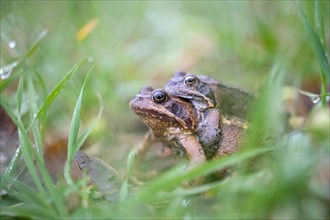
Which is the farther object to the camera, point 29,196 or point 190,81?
point 190,81

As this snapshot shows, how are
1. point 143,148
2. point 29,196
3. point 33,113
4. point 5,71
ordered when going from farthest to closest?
point 5,71 < point 143,148 < point 33,113 < point 29,196

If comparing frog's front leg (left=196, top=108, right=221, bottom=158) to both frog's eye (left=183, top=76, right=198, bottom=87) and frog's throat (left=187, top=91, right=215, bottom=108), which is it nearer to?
frog's throat (left=187, top=91, right=215, bottom=108)

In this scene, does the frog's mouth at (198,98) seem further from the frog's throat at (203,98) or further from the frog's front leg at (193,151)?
the frog's front leg at (193,151)

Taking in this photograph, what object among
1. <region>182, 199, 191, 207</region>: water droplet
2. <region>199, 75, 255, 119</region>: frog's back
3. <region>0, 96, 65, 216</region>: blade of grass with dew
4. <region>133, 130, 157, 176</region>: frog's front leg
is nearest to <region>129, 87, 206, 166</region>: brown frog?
<region>199, 75, 255, 119</region>: frog's back

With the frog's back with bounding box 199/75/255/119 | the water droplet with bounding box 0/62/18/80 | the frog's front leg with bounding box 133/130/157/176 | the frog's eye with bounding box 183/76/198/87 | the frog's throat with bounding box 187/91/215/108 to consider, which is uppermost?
Answer: the water droplet with bounding box 0/62/18/80

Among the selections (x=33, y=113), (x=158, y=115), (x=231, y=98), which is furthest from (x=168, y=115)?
(x=33, y=113)

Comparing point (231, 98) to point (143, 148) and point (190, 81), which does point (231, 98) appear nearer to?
point (190, 81)
